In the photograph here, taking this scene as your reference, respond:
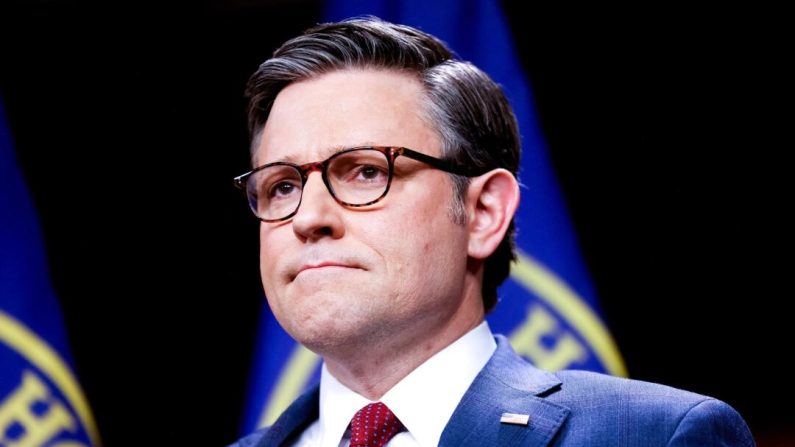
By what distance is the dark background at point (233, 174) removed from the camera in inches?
96.9

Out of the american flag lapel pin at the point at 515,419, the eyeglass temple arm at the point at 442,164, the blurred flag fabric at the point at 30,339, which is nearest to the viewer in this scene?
the american flag lapel pin at the point at 515,419

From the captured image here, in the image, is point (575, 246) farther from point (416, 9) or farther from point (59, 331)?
point (59, 331)

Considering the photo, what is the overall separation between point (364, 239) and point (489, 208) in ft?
1.27

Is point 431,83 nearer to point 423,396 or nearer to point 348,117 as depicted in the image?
point 348,117

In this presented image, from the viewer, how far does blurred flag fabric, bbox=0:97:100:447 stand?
264 centimetres

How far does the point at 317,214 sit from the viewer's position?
1.97 metres

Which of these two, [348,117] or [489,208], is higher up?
[348,117]

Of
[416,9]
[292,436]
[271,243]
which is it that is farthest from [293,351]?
[416,9]

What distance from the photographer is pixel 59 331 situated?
2795 millimetres

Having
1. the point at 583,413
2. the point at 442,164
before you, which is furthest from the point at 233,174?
the point at 583,413

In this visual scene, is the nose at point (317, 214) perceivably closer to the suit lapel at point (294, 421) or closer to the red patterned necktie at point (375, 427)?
the red patterned necktie at point (375, 427)

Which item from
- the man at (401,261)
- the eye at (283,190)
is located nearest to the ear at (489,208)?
the man at (401,261)

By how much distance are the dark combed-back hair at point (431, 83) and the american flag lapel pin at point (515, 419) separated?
43 cm

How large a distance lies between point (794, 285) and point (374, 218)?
1118 millimetres
